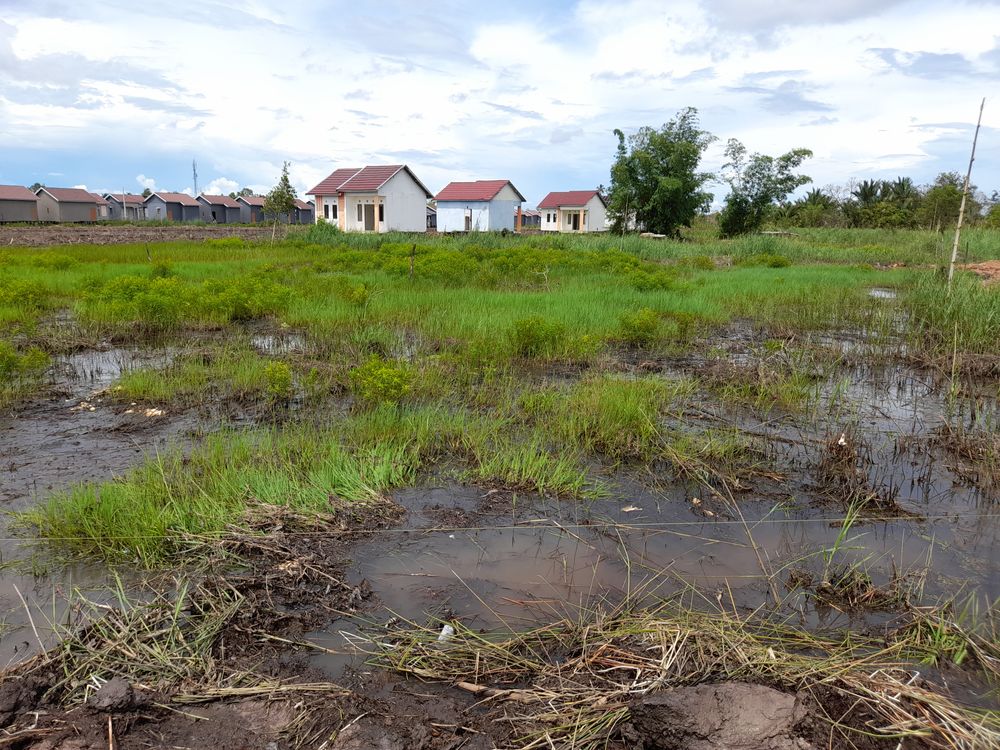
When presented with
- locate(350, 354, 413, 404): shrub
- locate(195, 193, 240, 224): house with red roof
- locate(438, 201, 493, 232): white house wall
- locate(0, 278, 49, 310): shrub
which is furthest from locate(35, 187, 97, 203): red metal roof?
locate(350, 354, 413, 404): shrub

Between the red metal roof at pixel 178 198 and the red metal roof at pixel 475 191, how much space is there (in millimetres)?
31546

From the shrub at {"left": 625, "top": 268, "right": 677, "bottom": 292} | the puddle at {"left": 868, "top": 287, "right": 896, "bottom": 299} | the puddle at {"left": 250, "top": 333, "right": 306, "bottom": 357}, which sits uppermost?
the shrub at {"left": 625, "top": 268, "right": 677, "bottom": 292}

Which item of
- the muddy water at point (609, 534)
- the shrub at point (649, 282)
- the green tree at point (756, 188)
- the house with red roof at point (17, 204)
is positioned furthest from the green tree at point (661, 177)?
the house with red roof at point (17, 204)

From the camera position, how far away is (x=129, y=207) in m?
62.2

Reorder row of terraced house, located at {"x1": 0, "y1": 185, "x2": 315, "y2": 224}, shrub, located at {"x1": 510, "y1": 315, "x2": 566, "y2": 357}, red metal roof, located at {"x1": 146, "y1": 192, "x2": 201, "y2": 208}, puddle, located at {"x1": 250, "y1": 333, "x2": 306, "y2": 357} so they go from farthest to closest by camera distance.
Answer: red metal roof, located at {"x1": 146, "y1": 192, "x2": 201, "y2": 208} < row of terraced house, located at {"x1": 0, "y1": 185, "x2": 315, "y2": 224} < puddle, located at {"x1": 250, "y1": 333, "x2": 306, "y2": 357} < shrub, located at {"x1": 510, "y1": 315, "x2": 566, "y2": 357}

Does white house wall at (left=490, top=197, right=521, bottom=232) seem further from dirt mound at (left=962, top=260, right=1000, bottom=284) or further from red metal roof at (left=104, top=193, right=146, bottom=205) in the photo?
red metal roof at (left=104, top=193, right=146, bottom=205)

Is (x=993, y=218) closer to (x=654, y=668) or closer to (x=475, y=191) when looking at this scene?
(x=475, y=191)

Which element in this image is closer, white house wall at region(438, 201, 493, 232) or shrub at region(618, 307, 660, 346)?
shrub at region(618, 307, 660, 346)

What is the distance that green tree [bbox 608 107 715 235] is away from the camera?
32.7 meters

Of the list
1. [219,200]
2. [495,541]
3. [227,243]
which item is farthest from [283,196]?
[495,541]

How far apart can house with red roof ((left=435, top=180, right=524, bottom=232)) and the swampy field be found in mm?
32309

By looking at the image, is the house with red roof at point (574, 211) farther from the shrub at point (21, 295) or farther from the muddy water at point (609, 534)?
the muddy water at point (609, 534)

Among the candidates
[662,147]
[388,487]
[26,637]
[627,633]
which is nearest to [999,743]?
[627,633]

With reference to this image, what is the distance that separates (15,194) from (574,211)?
4041 centimetres
